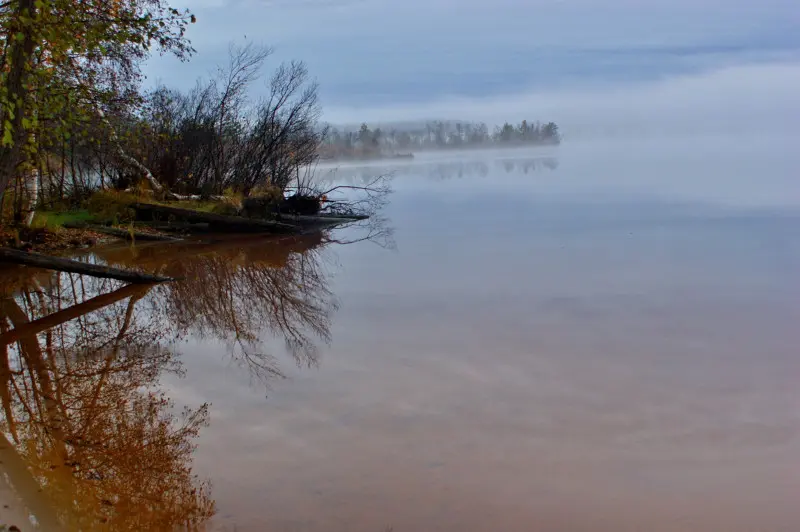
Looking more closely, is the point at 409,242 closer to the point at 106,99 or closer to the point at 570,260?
the point at 570,260

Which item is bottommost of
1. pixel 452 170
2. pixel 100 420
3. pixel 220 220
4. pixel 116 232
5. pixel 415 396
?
pixel 415 396

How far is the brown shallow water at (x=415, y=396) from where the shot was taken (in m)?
5.00

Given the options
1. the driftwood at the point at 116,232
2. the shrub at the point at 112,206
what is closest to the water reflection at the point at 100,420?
the driftwood at the point at 116,232

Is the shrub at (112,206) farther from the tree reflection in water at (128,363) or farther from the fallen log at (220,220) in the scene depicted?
the tree reflection in water at (128,363)

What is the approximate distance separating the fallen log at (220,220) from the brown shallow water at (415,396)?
4387mm

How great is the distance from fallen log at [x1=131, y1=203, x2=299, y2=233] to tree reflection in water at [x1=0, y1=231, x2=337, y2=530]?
12.2 ft

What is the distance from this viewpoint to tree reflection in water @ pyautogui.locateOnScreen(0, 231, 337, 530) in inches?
195

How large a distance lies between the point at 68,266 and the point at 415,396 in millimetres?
6633

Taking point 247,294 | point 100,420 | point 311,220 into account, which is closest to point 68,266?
point 247,294

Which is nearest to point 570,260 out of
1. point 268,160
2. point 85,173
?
point 268,160

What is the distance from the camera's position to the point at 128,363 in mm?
8125

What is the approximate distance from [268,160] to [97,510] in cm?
2064

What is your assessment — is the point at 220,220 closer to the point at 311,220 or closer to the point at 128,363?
the point at 311,220

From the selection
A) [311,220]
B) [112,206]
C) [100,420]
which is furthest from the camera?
[311,220]
